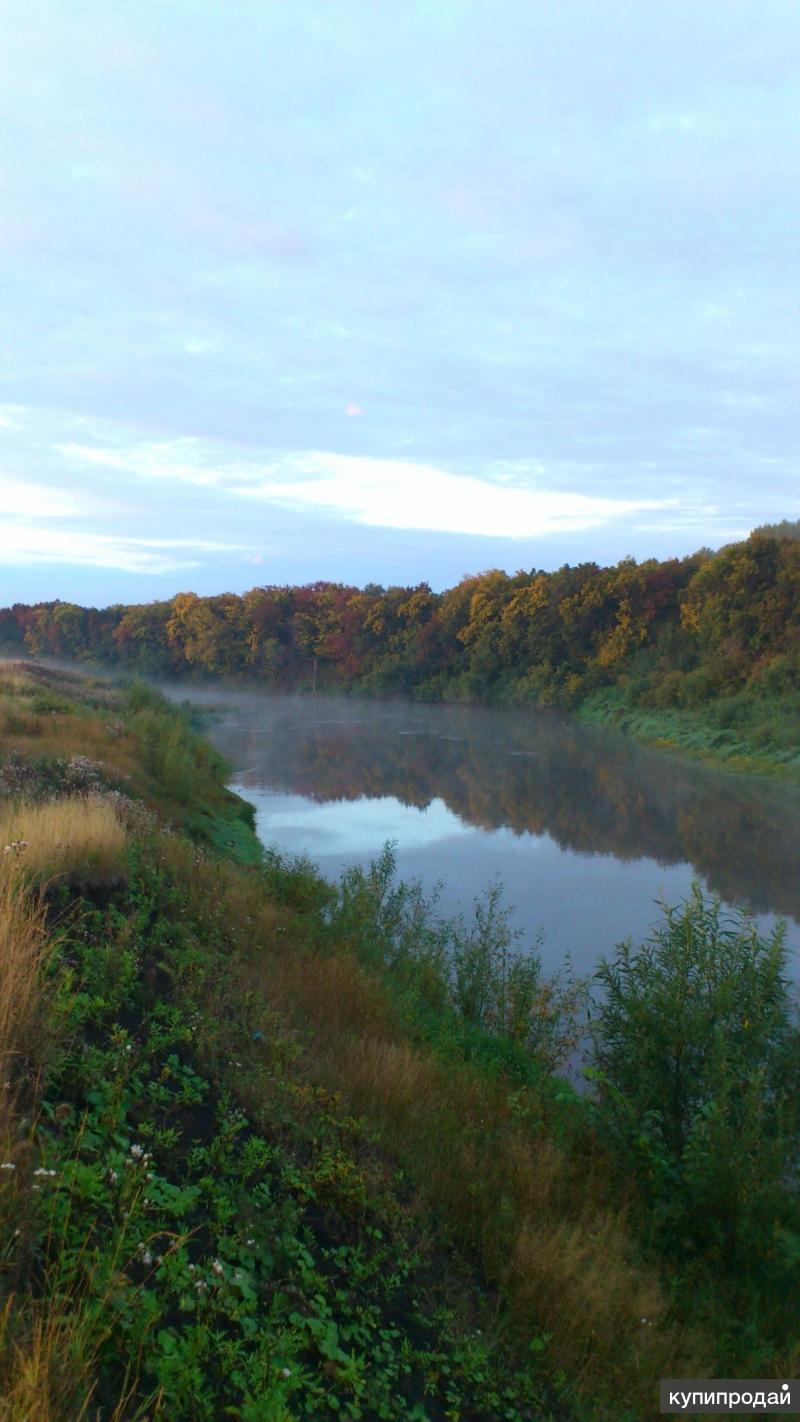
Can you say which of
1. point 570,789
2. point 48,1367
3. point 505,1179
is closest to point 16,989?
point 48,1367

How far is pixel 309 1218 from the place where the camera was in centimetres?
450

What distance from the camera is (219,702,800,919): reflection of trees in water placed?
63.1 ft

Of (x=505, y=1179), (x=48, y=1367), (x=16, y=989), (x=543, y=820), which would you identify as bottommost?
(x=543, y=820)

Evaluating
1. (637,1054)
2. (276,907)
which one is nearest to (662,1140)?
(637,1054)

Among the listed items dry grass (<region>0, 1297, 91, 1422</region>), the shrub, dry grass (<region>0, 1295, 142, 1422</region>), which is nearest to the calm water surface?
the shrub

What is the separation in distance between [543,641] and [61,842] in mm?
50873

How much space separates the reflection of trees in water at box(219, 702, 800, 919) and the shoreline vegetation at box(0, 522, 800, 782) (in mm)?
3130

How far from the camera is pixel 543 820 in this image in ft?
75.0

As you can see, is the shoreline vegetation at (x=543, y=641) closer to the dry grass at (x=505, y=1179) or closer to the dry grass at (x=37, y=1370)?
the dry grass at (x=505, y=1179)

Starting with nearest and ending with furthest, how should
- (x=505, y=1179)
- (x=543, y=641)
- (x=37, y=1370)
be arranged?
(x=37, y=1370) < (x=505, y=1179) < (x=543, y=641)

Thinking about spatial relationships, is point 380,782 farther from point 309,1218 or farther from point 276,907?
point 309,1218

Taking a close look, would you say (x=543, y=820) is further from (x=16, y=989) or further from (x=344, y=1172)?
(x=16, y=989)

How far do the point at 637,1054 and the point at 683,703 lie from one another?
36803 millimetres

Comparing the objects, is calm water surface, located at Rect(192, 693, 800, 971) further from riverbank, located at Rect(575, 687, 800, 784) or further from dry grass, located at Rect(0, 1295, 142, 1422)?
dry grass, located at Rect(0, 1295, 142, 1422)
